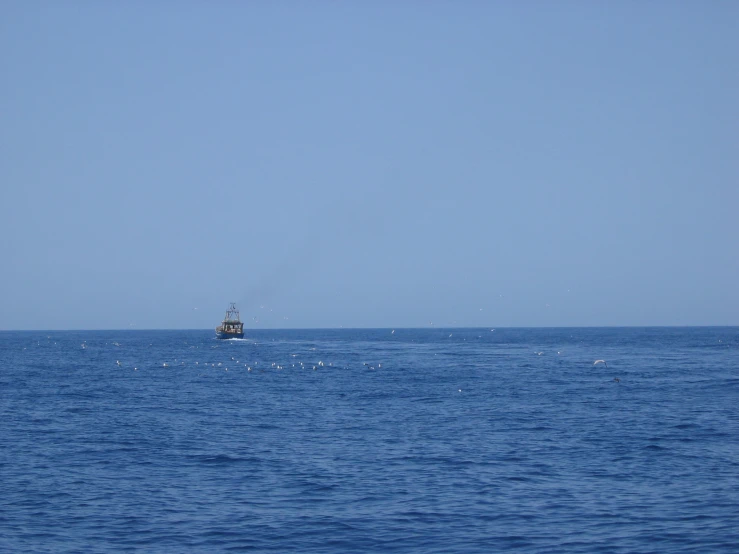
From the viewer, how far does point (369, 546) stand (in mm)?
25172

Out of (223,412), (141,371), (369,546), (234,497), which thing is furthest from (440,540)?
(141,371)

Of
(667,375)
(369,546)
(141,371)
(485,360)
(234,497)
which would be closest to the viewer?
(369,546)

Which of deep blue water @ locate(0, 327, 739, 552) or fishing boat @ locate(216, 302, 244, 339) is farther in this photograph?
fishing boat @ locate(216, 302, 244, 339)

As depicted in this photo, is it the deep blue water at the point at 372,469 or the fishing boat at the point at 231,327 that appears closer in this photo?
the deep blue water at the point at 372,469

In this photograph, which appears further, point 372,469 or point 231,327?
point 231,327

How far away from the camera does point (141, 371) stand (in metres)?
95.9

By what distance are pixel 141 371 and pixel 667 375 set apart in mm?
61475

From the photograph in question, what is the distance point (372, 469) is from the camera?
3572cm

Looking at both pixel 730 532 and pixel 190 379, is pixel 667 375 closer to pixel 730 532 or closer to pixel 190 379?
pixel 190 379

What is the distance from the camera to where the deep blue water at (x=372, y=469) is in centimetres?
2633

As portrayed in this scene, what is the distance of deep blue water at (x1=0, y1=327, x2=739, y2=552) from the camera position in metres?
26.3

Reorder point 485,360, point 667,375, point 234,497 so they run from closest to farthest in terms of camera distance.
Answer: point 234,497, point 667,375, point 485,360

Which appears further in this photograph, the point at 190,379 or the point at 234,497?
the point at 190,379

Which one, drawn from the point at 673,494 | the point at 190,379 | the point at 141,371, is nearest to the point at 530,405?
the point at 673,494
